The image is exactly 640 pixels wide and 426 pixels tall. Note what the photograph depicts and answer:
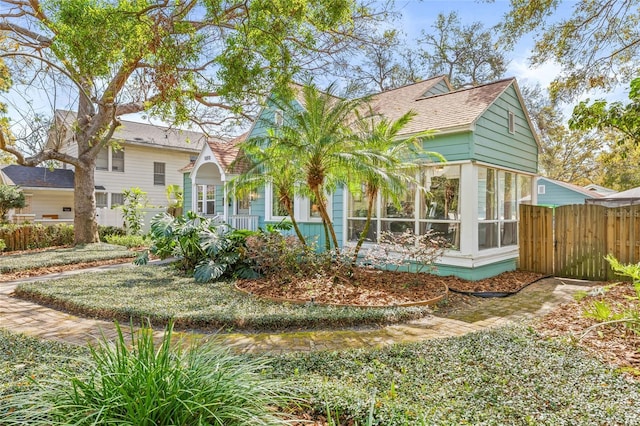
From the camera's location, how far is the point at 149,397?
2027 mm

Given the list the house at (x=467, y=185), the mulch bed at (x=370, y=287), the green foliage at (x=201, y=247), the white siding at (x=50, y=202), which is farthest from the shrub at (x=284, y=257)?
the white siding at (x=50, y=202)

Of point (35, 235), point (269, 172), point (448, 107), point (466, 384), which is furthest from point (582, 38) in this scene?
point (35, 235)

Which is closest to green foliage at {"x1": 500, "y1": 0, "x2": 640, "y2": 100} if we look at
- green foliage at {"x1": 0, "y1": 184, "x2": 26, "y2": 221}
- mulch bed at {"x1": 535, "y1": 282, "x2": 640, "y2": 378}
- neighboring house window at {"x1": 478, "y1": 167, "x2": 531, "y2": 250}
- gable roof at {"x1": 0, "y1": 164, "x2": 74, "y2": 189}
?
neighboring house window at {"x1": 478, "y1": 167, "x2": 531, "y2": 250}

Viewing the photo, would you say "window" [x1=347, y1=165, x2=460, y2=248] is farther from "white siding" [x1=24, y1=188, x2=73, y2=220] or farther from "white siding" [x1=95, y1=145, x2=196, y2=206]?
"white siding" [x1=24, y1=188, x2=73, y2=220]

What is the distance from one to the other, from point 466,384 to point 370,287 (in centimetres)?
395

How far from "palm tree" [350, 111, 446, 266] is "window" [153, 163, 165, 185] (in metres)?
17.0

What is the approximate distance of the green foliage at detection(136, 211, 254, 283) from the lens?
8.00 meters

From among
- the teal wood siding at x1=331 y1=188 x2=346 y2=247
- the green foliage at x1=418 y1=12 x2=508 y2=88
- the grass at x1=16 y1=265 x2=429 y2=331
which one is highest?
the green foliage at x1=418 y1=12 x2=508 y2=88

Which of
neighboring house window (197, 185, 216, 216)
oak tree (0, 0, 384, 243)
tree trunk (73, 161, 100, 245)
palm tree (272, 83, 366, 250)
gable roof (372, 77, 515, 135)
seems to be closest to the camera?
oak tree (0, 0, 384, 243)

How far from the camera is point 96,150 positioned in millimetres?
13672

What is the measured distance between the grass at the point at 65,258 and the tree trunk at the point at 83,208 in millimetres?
884

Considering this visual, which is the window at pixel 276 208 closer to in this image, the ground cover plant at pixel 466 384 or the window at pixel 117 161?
the ground cover plant at pixel 466 384

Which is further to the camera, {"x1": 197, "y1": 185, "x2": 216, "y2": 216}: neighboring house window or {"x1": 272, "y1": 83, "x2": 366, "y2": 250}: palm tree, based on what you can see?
{"x1": 197, "y1": 185, "x2": 216, "y2": 216}: neighboring house window

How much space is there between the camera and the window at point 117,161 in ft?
65.4
